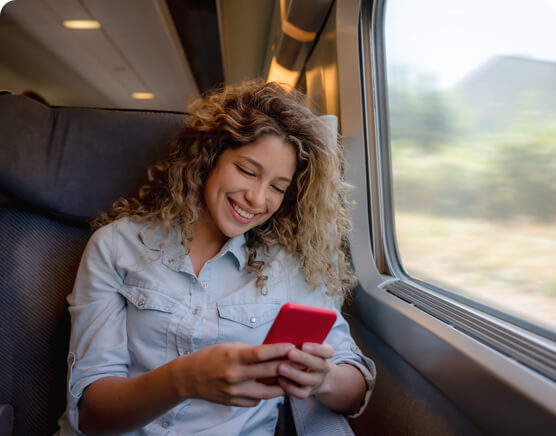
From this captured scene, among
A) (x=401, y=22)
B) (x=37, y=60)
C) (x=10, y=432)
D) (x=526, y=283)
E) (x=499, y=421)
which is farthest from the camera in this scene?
(x=37, y=60)

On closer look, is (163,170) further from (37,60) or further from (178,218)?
(37,60)

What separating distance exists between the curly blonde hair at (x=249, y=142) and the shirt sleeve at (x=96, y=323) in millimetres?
145

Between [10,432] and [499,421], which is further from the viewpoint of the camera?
[10,432]

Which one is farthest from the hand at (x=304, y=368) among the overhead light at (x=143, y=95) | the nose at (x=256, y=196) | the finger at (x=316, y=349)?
the overhead light at (x=143, y=95)

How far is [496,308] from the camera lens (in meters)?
0.93

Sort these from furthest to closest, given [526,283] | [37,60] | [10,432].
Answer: [37,60]
[10,432]
[526,283]

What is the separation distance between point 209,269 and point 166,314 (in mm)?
164

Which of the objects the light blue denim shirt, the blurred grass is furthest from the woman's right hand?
the blurred grass

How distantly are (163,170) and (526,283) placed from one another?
3.23 feet

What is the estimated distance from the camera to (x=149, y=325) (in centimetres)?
97

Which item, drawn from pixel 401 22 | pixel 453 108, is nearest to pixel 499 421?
pixel 453 108

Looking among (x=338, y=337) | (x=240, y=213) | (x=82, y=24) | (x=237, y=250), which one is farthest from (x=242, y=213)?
(x=82, y=24)

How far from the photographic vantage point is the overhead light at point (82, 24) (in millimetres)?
4602

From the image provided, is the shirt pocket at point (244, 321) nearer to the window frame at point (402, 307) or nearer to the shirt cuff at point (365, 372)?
the shirt cuff at point (365, 372)
